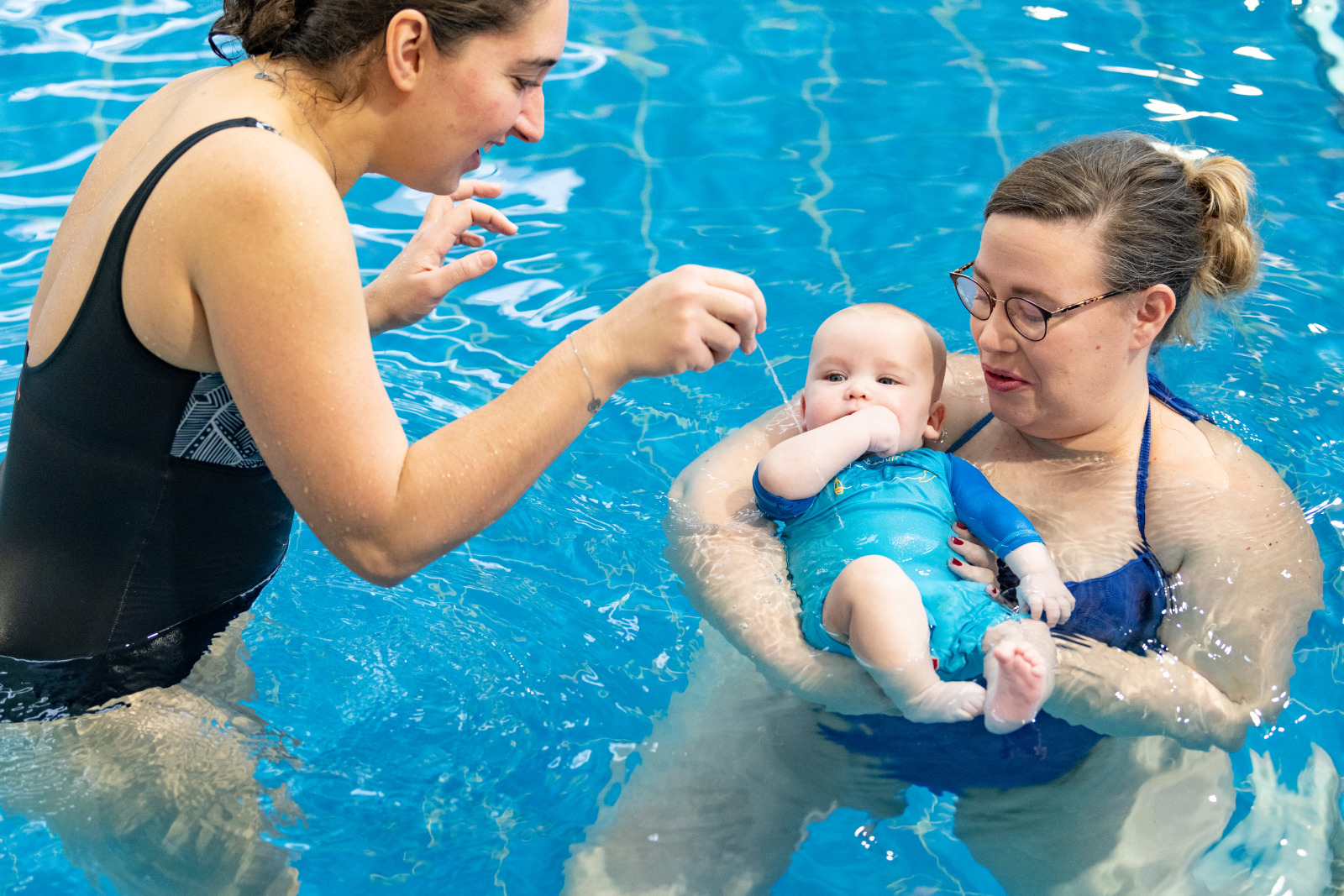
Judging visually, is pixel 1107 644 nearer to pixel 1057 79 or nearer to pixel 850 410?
pixel 850 410

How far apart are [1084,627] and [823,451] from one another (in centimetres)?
76

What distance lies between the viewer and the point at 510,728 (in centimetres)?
320

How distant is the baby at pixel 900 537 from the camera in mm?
2506

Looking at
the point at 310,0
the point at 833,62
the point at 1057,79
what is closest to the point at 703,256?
the point at 833,62

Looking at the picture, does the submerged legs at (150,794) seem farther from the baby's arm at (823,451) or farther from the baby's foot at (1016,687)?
the baby's foot at (1016,687)

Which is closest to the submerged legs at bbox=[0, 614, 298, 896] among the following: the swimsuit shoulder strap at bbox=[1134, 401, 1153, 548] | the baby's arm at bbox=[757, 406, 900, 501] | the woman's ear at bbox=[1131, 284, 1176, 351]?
the baby's arm at bbox=[757, 406, 900, 501]

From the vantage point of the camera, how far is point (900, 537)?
287cm

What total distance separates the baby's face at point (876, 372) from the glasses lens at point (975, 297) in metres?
0.26

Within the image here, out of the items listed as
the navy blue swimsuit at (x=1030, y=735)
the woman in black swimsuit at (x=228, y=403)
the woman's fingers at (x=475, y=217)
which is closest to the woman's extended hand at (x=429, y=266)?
the woman's fingers at (x=475, y=217)

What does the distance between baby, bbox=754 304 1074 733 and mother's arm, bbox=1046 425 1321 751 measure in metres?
0.14

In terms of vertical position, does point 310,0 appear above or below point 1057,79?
above

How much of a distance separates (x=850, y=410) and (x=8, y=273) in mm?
3556

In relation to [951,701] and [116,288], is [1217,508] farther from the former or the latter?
[116,288]

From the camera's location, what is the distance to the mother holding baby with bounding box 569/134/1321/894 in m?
2.61
